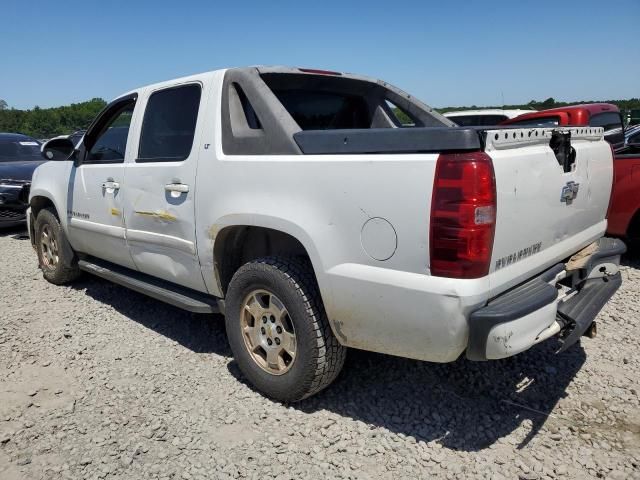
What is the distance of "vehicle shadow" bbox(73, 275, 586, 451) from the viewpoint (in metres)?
2.60

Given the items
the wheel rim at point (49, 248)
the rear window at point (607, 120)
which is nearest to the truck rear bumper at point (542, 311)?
the wheel rim at point (49, 248)

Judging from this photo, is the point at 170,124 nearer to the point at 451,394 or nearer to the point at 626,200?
the point at 451,394

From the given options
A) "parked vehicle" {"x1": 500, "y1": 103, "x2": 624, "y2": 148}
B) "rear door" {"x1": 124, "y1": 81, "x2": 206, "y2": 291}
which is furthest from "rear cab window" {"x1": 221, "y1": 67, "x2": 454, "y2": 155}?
"parked vehicle" {"x1": 500, "y1": 103, "x2": 624, "y2": 148}

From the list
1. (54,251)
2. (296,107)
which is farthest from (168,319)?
(296,107)

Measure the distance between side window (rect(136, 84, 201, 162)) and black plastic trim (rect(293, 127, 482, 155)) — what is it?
1102mm

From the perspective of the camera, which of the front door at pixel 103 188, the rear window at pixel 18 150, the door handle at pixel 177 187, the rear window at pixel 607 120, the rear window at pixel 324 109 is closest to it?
the door handle at pixel 177 187

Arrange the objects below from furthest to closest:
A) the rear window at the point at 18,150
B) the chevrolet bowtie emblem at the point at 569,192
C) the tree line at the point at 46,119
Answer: the tree line at the point at 46,119 < the rear window at the point at 18,150 < the chevrolet bowtie emblem at the point at 569,192

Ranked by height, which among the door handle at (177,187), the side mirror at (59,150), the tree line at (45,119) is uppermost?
the tree line at (45,119)

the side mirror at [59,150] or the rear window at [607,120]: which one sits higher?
the rear window at [607,120]

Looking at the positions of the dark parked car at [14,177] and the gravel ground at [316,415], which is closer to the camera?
the gravel ground at [316,415]

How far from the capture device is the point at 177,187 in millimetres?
3189

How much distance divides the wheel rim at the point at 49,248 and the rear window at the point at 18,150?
5.16 metres

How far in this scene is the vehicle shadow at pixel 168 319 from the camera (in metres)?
3.74

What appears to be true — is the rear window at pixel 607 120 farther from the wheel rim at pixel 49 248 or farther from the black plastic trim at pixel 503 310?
the wheel rim at pixel 49 248
